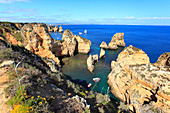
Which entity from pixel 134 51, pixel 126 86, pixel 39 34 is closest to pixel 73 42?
pixel 39 34

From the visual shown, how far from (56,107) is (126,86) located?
1215cm

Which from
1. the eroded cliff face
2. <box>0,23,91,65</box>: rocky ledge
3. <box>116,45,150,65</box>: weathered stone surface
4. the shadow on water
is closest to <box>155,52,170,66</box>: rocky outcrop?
the eroded cliff face

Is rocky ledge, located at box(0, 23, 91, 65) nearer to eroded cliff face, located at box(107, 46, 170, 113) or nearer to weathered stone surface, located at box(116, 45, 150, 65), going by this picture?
weathered stone surface, located at box(116, 45, 150, 65)

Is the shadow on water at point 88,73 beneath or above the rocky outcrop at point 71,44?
beneath

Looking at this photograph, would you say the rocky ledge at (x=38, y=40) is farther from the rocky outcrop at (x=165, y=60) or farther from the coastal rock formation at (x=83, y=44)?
the rocky outcrop at (x=165, y=60)

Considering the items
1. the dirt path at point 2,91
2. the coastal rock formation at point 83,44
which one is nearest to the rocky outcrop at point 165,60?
the dirt path at point 2,91

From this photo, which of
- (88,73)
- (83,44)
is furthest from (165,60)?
(83,44)

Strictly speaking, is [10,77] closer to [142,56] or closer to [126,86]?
[126,86]

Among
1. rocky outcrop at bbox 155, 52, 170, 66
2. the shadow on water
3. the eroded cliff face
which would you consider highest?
rocky outcrop at bbox 155, 52, 170, 66

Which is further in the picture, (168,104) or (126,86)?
(126,86)

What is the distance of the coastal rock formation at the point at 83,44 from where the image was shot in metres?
43.9

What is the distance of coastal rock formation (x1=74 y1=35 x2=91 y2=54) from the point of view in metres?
43.9

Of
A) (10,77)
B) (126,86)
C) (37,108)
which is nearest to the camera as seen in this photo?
(37,108)

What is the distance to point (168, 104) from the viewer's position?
29.5ft
